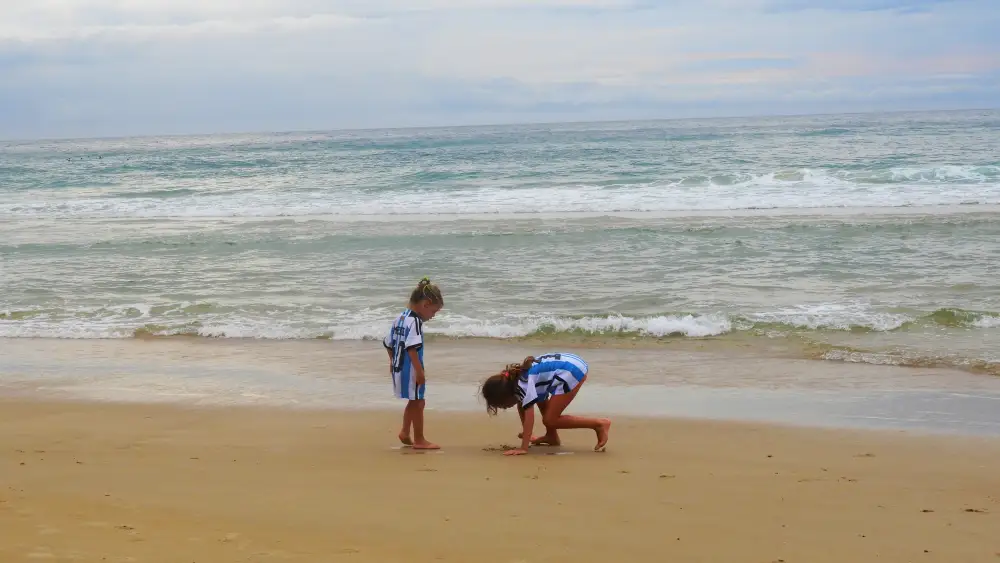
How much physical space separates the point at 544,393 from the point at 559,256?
9645 mm

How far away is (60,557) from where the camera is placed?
3547 millimetres

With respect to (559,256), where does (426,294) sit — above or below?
above

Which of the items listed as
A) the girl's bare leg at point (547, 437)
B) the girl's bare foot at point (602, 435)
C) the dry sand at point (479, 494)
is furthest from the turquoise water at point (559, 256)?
the girl's bare leg at point (547, 437)

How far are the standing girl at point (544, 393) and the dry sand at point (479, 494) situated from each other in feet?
0.64

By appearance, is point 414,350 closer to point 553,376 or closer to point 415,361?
point 415,361

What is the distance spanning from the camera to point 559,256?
15.2 m

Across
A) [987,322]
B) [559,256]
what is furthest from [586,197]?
[987,322]

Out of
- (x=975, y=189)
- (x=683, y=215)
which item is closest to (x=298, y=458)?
(x=683, y=215)

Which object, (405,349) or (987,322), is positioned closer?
(405,349)

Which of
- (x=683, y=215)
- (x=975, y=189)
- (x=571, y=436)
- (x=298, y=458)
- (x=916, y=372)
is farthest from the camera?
(x=975, y=189)

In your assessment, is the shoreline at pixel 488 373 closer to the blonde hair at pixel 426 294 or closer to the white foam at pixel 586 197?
the blonde hair at pixel 426 294

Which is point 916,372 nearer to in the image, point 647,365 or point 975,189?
point 647,365

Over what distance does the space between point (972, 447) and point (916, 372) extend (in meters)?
2.17

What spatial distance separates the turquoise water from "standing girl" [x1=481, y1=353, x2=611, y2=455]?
369 centimetres
